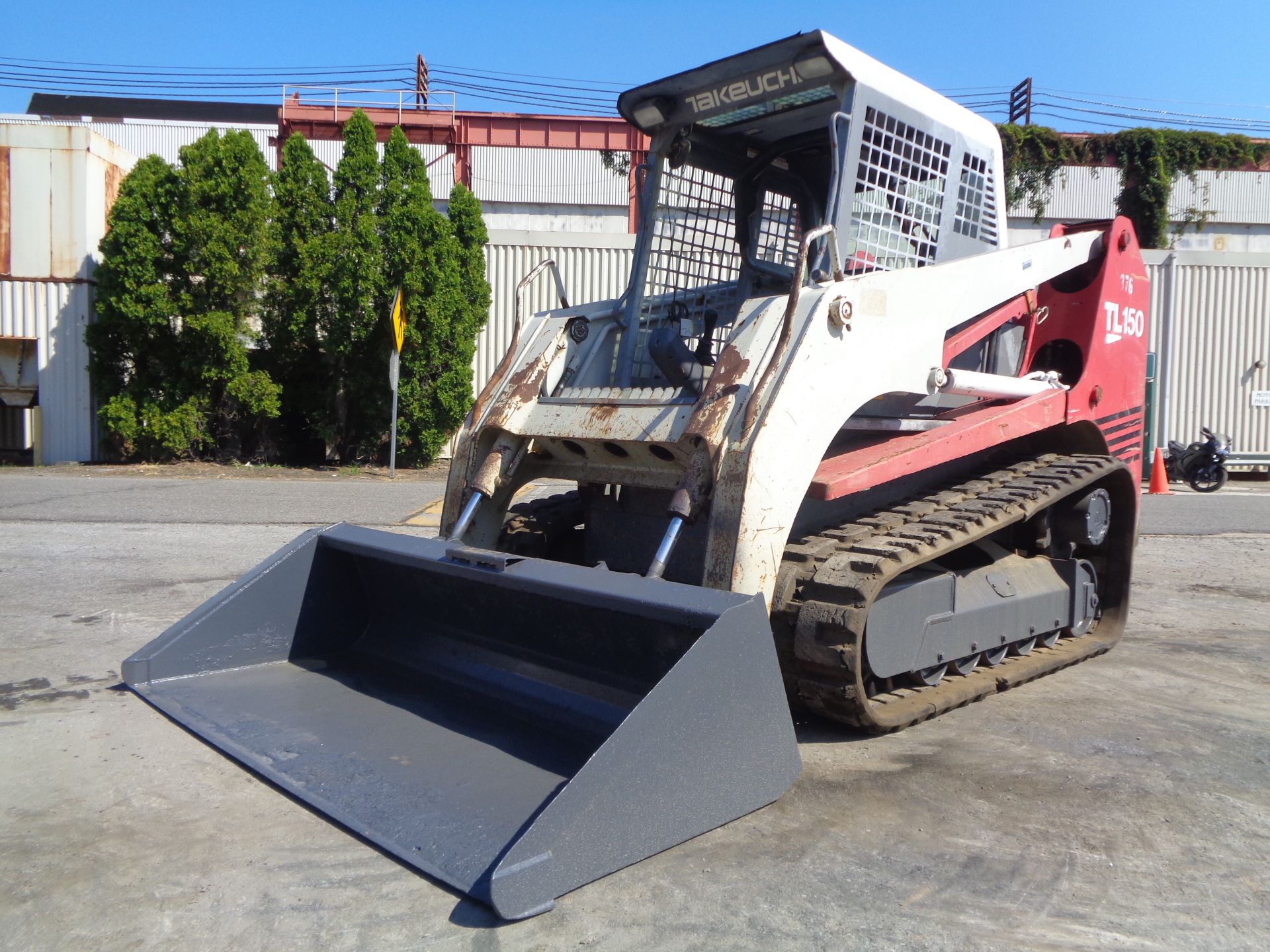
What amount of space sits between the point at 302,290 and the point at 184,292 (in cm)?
177

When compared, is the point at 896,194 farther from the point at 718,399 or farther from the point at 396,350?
the point at 396,350

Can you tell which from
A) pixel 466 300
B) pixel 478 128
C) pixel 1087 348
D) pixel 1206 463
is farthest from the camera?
pixel 478 128

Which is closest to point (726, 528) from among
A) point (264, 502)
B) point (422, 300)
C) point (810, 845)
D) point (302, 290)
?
point (810, 845)

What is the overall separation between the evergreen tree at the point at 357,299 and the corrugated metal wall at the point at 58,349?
396cm

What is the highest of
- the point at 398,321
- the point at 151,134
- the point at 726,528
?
the point at 151,134

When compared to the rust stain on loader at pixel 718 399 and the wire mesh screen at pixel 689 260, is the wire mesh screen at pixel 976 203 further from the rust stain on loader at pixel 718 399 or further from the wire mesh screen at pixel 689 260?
the rust stain on loader at pixel 718 399

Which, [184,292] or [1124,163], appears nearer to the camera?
[184,292]

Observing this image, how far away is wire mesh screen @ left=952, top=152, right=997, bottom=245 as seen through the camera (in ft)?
16.0


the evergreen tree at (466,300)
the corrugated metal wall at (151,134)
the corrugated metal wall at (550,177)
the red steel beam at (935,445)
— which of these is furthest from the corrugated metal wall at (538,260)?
the corrugated metal wall at (151,134)

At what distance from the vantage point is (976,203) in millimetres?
4961

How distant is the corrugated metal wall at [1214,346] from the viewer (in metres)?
19.0

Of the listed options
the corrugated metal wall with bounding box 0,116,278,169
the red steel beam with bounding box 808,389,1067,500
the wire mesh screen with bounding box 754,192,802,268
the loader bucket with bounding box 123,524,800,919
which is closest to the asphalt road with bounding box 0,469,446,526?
the loader bucket with bounding box 123,524,800,919

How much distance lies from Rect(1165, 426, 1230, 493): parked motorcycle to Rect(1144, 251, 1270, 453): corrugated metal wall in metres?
2.81

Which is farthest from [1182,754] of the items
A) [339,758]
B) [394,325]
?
[394,325]
